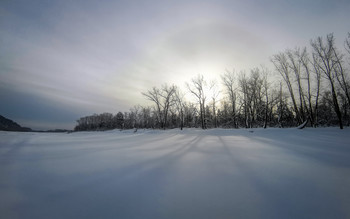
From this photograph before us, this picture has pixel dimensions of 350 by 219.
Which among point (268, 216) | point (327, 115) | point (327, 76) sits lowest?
point (268, 216)

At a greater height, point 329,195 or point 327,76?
point 327,76

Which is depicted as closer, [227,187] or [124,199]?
[124,199]

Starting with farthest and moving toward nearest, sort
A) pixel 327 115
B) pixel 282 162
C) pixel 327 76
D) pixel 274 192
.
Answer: pixel 327 115, pixel 327 76, pixel 282 162, pixel 274 192

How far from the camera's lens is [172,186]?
1733mm

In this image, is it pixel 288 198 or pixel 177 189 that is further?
pixel 177 189

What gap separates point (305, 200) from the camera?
4.71 ft

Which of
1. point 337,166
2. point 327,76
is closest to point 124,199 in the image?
point 337,166

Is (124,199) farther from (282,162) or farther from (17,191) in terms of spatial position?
(282,162)

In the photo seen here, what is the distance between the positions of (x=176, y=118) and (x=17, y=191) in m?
41.1

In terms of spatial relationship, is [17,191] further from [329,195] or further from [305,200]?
[329,195]

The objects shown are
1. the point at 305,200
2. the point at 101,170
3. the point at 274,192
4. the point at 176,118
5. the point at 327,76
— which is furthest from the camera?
the point at 176,118

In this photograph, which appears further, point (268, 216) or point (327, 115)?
point (327, 115)

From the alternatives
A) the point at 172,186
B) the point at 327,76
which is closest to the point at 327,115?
the point at 327,76

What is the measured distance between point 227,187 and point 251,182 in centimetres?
45
